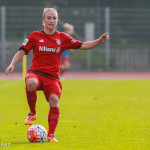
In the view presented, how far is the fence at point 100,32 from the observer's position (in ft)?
89.5

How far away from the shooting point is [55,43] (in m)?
6.90

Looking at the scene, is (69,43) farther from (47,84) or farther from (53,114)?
(53,114)

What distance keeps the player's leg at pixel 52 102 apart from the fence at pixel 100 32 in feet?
65.1

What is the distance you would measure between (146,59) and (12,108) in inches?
748

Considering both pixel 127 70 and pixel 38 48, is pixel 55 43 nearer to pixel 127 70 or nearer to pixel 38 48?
pixel 38 48

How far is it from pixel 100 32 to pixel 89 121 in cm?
1981

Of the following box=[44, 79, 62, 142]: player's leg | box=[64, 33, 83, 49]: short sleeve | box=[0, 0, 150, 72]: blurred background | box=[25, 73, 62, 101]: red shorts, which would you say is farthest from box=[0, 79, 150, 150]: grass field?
box=[0, 0, 150, 72]: blurred background

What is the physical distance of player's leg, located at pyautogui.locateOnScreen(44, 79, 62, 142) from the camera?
6.42 meters

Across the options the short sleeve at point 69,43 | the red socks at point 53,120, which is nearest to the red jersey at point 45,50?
the short sleeve at point 69,43

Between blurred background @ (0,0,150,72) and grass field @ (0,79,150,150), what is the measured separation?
13.4 metres

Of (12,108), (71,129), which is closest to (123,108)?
(12,108)

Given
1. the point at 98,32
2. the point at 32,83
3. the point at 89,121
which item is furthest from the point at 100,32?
the point at 32,83

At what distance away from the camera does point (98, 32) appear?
28062mm

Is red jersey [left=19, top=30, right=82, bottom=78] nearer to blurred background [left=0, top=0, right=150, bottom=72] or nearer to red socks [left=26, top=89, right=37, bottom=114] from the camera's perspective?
red socks [left=26, top=89, right=37, bottom=114]
